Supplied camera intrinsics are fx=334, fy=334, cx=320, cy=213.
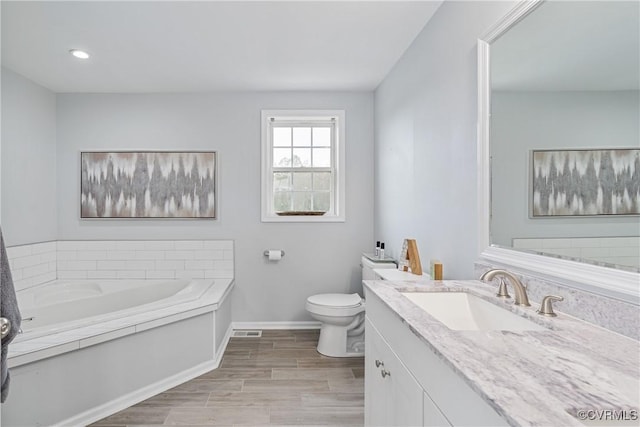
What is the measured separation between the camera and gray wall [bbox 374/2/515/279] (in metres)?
1.63

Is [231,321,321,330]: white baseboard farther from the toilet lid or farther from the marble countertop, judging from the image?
the marble countertop

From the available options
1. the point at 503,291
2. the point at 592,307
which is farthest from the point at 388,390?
the point at 592,307

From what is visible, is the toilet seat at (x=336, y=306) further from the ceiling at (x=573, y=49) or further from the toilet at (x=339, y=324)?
the ceiling at (x=573, y=49)

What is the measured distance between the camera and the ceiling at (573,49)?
898 millimetres

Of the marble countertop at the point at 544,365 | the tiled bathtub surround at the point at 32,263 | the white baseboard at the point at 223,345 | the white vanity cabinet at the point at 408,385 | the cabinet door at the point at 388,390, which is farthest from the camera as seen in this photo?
the tiled bathtub surround at the point at 32,263

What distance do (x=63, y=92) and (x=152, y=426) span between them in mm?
3253

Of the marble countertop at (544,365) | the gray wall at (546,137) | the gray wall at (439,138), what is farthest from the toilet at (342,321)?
the marble countertop at (544,365)

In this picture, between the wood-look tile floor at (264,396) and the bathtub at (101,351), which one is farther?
the wood-look tile floor at (264,396)

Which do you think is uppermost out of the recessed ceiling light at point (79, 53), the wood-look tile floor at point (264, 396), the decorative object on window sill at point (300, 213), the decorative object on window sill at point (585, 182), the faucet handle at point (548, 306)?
the recessed ceiling light at point (79, 53)

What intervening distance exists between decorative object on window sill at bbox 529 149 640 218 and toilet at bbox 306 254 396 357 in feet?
5.22

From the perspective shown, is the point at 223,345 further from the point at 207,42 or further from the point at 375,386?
the point at 207,42

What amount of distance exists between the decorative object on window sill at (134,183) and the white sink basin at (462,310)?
103 inches

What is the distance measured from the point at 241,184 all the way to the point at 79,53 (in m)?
1.64

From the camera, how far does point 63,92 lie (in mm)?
3338
